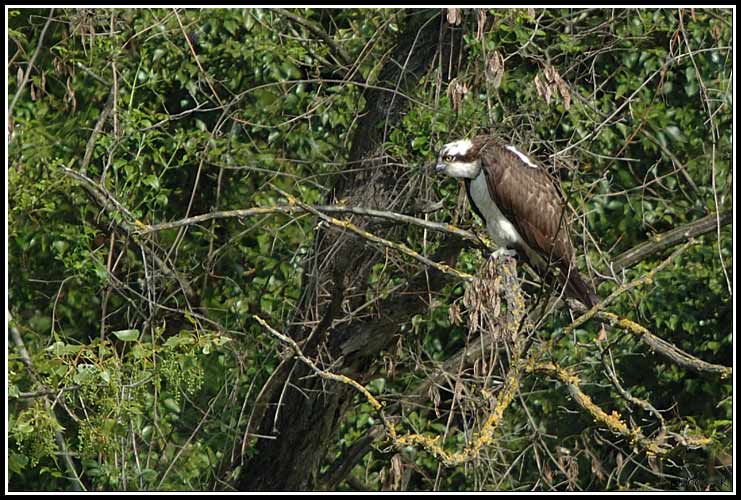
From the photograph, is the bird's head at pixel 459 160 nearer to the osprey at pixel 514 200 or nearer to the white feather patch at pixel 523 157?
the osprey at pixel 514 200

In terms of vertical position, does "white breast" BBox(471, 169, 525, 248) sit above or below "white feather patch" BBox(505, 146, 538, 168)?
below

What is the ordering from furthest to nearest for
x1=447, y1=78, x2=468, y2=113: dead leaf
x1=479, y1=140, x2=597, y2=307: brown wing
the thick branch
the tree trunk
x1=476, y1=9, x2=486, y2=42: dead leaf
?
the thick branch → the tree trunk → x1=476, y1=9, x2=486, y2=42: dead leaf → x1=479, y1=140, x2=597, y2=307: brown wing → x1=447, y1=78, x2=468, y2=113: dead leaf

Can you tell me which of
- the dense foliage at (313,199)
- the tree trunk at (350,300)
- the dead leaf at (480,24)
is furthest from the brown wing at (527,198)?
the dead leaf at (480,24)

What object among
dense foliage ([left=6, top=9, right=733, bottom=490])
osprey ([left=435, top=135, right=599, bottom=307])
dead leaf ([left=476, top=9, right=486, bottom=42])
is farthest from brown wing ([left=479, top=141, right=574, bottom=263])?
dead leaf ([left=476, top=9, right=486, bottom=42])

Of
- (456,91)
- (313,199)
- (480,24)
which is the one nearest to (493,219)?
(456,91)

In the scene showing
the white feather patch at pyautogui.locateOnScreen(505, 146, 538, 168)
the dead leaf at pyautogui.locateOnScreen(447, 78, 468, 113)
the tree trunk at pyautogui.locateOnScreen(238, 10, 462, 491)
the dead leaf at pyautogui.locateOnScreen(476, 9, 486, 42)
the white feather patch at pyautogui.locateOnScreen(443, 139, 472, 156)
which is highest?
the dead leaf at pyautogui.locateOnScreen(476, 9, 486, 42)

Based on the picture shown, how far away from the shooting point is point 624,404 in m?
6.71

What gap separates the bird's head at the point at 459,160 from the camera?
19.2 feet

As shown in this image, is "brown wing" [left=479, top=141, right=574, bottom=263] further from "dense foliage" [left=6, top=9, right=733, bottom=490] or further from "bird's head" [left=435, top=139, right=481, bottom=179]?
"dense foliage" [left=6, top=9, right=733, bottom=490]

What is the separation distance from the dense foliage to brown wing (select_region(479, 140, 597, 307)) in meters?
0.16

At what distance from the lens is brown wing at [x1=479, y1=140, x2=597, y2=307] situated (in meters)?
5.79

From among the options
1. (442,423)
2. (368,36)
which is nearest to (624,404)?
(442,423)

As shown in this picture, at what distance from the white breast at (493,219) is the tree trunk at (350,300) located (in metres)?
0.19

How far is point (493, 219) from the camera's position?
6.02m
